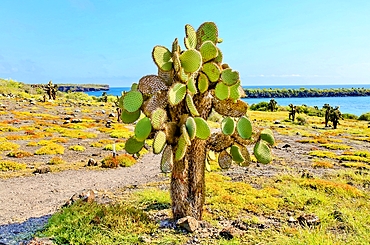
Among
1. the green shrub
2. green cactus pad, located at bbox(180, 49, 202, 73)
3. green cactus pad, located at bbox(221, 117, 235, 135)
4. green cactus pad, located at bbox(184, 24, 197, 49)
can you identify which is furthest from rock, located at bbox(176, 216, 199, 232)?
the green shrub

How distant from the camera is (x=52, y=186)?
9.83 m

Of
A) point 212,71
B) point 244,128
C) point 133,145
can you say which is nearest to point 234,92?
point 212,71

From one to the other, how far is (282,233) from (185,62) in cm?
349

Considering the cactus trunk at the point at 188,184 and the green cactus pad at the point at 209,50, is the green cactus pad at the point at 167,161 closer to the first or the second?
the cactus trunk at the point at 188,184

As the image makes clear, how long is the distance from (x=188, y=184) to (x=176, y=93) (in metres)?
1.85

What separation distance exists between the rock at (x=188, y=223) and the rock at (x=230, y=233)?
1.66 ft

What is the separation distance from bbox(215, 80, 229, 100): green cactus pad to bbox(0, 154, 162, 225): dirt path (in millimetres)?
4674

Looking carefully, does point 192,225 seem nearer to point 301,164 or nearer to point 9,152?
point 301,164

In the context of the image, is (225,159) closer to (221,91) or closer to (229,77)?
(221,91)

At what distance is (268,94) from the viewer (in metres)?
118

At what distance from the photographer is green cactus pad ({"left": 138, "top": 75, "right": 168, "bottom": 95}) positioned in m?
5.86

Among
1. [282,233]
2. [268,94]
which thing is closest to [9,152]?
[282,233]

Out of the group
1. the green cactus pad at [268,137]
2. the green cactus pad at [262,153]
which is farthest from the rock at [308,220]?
the green cactus pad at [268,137]

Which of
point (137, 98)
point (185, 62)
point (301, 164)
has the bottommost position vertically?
point (301, 164)
